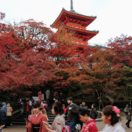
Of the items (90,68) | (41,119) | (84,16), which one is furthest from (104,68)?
(41,119)

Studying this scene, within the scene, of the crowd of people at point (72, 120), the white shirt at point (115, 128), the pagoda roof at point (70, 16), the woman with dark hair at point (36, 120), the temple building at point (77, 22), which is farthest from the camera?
the pagoda roof at point (70, 16)

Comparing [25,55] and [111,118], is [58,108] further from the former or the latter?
[25,55]

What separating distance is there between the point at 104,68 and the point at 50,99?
5683 millimetres

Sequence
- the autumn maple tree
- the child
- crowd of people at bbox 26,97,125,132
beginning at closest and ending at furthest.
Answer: crowd of people at bbox 26,97,125,132 → the child → the autumn maple tree

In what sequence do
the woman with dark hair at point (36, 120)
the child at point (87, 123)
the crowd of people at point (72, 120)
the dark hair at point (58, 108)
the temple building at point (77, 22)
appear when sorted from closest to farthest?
the crowd of people at point (72, 120)
the child at point (87, 123)
the dark hair at point (58, 108)
the woman with dark hair at point (36, 120)
the temple building at point (77, 22)

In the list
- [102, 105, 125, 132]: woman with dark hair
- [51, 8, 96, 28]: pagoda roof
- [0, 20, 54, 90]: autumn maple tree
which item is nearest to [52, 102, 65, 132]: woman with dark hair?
[102, 105, 125, 132]: woman with dark hair

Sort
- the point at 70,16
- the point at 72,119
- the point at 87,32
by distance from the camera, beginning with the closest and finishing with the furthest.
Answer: the point at 72,119 < the point at 87,32 < the point at 70,16

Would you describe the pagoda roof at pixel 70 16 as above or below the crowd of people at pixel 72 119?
above

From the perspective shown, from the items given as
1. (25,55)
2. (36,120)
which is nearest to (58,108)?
(36,120)

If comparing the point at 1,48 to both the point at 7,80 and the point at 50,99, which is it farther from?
the point at 50,99

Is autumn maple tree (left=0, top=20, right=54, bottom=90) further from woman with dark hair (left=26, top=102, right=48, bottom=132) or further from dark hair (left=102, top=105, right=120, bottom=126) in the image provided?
dark hair (left=102, top=105, right=120, bottom=126)

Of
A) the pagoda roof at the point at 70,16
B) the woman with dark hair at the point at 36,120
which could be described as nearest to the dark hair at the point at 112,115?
the woman with dark hair at the point at 36,120

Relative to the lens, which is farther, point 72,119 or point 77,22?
point 77,22

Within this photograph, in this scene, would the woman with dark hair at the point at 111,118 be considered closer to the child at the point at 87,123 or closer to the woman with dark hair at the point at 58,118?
the child at the point at 87,123
